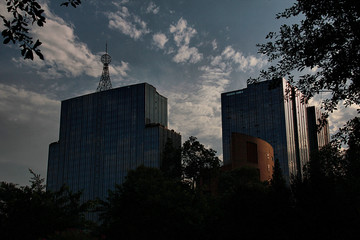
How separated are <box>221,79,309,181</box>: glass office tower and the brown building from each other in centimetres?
7992

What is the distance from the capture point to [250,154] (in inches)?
3083

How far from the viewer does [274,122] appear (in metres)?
169

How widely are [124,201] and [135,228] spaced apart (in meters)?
3.78

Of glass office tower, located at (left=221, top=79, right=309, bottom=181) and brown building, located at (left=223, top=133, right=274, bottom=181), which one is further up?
glass office tower, located at (left=221, top=79, right=309, bottom=181)

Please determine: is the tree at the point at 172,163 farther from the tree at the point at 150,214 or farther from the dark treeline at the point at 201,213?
the dark treeline at the point at 201,213

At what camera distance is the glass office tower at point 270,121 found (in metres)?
165

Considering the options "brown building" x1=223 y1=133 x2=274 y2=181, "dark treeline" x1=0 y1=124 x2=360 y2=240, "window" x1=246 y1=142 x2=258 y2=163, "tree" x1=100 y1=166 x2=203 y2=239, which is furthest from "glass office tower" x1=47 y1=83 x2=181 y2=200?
"dark treeline" x1=0 y1=124 x2=360 y2=240

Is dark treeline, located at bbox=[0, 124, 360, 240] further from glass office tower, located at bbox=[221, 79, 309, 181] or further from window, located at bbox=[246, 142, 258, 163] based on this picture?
glass office tower, located at bbox=[221, 79, 309, 181]

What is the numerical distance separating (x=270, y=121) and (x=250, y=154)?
95.4 m

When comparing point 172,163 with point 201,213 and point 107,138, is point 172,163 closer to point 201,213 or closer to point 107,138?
point 107,138

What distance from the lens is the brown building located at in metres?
75.9

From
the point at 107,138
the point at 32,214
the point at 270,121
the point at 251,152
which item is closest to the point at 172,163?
the point at 251,152

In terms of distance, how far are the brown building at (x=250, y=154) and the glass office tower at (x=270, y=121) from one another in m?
79.9

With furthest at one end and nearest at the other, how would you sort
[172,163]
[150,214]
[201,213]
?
[172,163]
[201,213]
[150,214]
